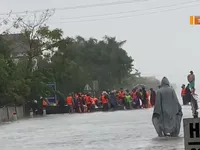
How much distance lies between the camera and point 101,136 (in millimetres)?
19406

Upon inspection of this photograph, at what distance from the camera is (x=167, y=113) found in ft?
56.2

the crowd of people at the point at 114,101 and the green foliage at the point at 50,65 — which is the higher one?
the green foliage at the point at 50,65

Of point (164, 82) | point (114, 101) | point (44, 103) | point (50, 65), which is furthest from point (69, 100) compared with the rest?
point (164, 82)

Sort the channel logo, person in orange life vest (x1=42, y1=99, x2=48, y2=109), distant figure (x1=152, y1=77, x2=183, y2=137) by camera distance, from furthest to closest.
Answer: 1. person in orange life vest (x1=42, y1=99, x2=48, y2=109)
2. distant figure (x1=152, y1=77, x2=183, y2=137)
3. the channel logo

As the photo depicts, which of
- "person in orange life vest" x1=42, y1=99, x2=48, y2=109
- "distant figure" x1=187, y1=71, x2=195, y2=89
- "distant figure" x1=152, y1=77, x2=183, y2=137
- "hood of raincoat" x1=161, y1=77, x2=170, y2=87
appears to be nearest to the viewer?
"distant figure" x1=152, y1=77, x2=183, y2=137

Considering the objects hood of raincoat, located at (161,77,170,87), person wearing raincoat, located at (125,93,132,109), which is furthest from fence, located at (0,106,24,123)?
hood of raincoat, located at (161,77,170,87)

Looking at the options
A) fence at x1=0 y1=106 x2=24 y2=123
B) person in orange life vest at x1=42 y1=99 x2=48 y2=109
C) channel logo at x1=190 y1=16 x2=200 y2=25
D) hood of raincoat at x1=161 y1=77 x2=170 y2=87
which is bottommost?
fence at x1=0 y1=106 x2=24 y2=123

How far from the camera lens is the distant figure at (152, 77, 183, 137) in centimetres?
1716

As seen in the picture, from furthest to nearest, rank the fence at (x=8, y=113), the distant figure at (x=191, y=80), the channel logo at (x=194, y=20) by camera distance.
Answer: the fence at (x=8, y=113) → the distant figure at (x=191, y=80) → the channel logo at (x=194, y=20)

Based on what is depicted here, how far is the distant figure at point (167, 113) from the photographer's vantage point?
17.2 m

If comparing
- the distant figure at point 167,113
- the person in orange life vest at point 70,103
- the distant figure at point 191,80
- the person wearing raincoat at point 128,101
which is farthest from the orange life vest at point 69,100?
the distant figure at point 167,113

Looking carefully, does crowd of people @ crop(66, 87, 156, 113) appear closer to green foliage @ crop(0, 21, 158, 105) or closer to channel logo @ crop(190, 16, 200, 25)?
green foliage @ crop(0, 21, 158, 105)

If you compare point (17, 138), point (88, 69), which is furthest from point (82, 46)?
point (17, 138)

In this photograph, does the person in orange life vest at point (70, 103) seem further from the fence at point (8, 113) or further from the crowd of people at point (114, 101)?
the fence at point (8, 113)
